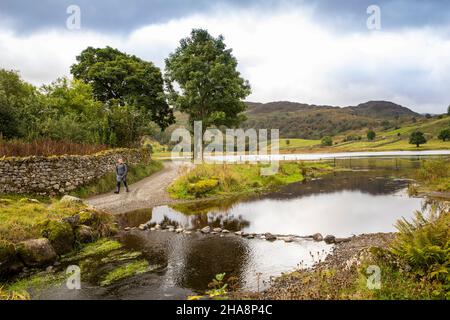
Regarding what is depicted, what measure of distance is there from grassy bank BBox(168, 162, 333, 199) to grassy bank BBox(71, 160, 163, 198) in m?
3.94

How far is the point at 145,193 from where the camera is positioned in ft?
72.9

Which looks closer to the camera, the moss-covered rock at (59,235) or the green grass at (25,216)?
the green grass at (25,216)

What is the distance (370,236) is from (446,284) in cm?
647

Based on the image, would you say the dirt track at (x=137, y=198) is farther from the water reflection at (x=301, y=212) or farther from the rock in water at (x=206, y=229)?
the rock in water at (x=206, y=229)

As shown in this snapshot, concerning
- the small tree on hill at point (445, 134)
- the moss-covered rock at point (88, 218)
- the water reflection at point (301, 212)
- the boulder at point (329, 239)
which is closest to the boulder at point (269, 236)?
the water reflection at point (301, 212)

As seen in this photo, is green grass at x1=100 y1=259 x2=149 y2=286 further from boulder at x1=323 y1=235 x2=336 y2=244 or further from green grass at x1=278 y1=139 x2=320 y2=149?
green grass at x1=278 y1=139 x2=320 y2=149

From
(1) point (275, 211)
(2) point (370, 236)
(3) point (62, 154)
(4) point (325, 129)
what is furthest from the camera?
(4) point (325, 129)

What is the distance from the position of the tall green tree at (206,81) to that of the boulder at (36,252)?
25968mm

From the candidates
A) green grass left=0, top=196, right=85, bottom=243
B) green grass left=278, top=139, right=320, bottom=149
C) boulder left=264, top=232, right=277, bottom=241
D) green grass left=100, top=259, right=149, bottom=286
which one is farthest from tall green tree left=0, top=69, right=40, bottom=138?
green grass left=278, top=139, right=320, bottom=149

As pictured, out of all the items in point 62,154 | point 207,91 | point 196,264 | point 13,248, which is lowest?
point 196,264

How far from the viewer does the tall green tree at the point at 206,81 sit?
36031 mm
